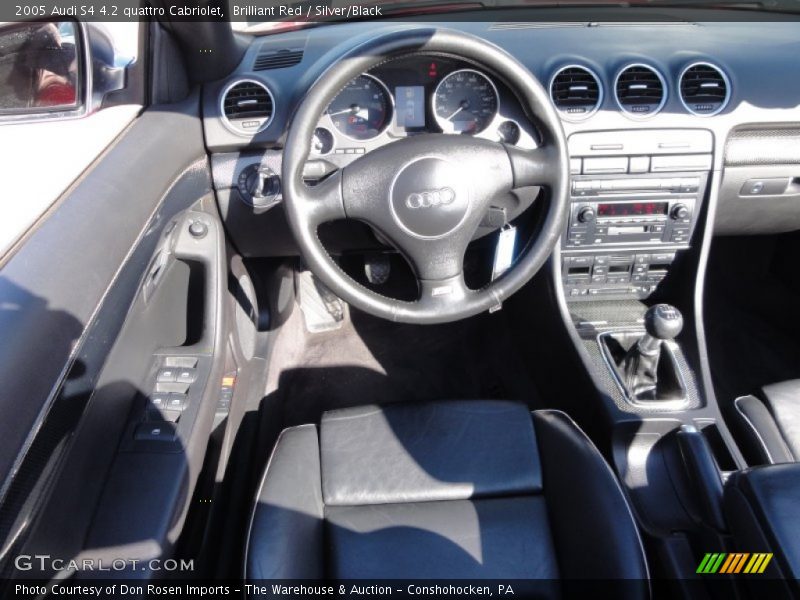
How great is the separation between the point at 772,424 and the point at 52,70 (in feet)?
6.72

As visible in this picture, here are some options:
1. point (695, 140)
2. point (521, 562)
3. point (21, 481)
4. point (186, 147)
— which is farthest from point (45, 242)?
point (695, 140)

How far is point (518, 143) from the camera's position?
5.33 ft

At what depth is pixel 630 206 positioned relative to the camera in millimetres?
1811

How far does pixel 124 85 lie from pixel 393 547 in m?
1.27

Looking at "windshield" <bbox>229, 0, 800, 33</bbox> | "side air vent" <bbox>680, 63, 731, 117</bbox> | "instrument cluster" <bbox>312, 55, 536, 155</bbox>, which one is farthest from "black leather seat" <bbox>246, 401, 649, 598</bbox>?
"windshield" <bbox>229, 0, 800, 33</bbox>

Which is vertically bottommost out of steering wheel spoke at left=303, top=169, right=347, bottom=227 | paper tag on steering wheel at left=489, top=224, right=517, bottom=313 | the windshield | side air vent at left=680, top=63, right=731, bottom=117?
paper tag on steering wheel at left=489, top=224, right=517, bottom=313

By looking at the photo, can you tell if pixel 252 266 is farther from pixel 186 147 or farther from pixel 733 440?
pixel 733 440

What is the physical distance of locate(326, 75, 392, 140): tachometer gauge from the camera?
1.58 metres

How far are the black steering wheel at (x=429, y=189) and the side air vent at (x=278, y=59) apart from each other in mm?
502

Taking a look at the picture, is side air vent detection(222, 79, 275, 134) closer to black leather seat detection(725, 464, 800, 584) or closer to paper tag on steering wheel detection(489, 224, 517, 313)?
paper tag on steering wheel detection(489, 224, 517, 313)

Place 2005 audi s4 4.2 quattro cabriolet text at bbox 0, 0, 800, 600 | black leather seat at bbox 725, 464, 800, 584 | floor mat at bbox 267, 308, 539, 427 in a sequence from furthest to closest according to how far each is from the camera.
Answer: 1. floor mat at bbox 267, 308, 539, 427
2. 2005 audi s4 4.2 quattro cabriolet text at bbox 0, 0, 800, 600
3. black leather seat at bbox 725, 464, 800, 584

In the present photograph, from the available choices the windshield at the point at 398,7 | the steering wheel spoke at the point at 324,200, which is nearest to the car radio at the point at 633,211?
the windshield at the point at 398,7

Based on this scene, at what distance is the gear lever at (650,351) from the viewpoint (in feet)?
5.34

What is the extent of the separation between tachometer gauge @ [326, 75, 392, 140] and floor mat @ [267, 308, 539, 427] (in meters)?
1.02
